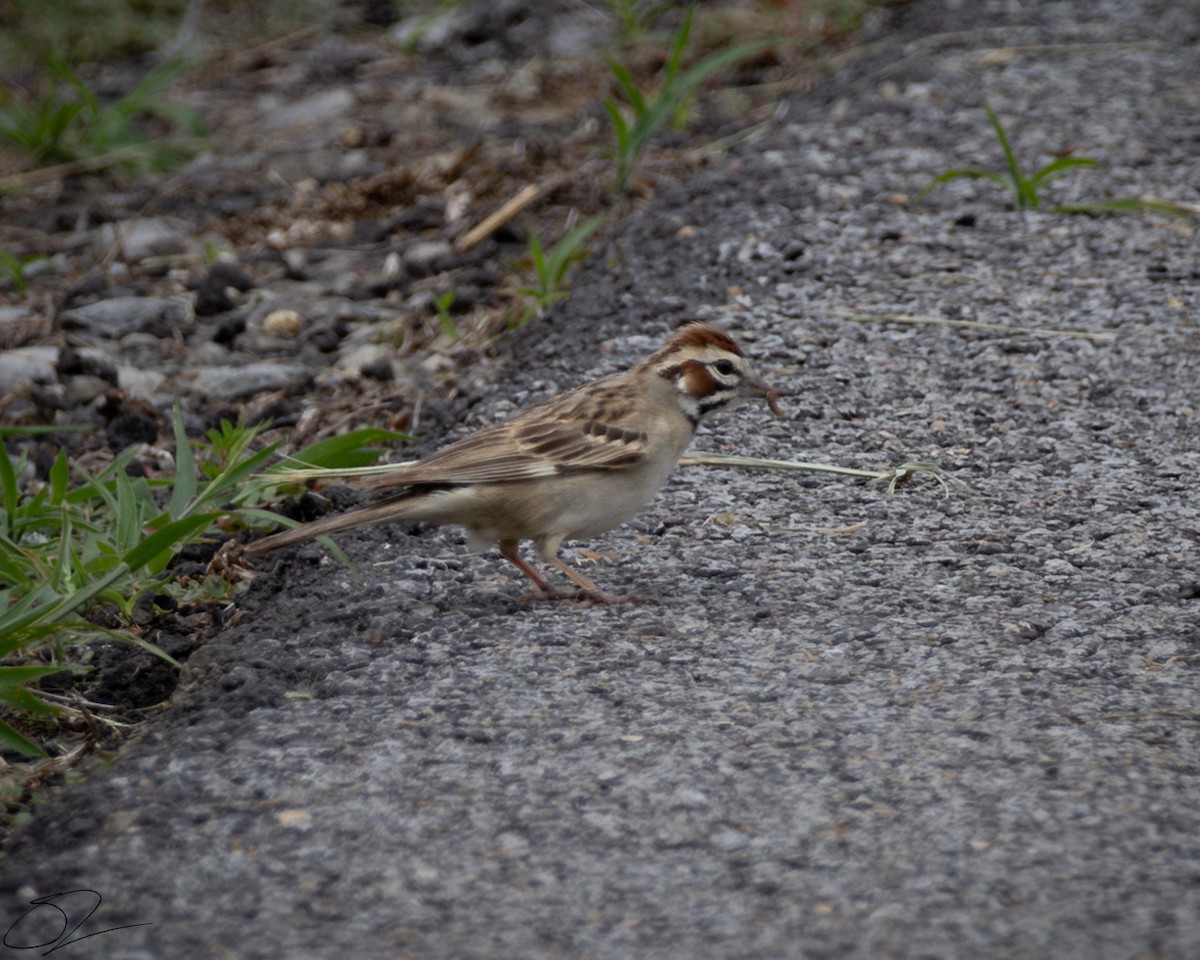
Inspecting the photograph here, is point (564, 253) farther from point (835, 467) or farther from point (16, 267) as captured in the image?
point (16, 267)

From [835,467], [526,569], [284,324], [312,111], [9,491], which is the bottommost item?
[835,467]

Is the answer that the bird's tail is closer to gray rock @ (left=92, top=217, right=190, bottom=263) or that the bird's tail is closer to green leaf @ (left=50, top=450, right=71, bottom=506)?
green leaf @ (left=50, top=450, right=71, bottom=506)

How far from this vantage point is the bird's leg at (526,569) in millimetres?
5016

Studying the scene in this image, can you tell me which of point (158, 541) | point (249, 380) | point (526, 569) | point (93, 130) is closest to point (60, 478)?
point (158, 541)

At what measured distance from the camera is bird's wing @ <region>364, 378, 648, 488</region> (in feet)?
16.1

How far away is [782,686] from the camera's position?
13.8ft

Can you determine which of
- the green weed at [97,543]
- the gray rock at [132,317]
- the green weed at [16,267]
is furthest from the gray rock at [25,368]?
the green weed at [97,543]

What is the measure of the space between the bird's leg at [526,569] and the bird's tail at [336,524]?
47cm

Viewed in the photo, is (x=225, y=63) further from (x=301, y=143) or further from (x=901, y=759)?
(x=901, y=759)

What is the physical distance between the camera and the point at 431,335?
7.64 metres

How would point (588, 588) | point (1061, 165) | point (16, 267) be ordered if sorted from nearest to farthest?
point (588, 588), point (1061, 165), point (16, 267)

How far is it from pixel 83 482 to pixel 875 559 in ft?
11.1

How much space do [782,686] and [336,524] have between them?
150cm

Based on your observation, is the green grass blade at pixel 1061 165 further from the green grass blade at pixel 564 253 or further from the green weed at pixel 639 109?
the green grass blade at pixel 564 253
